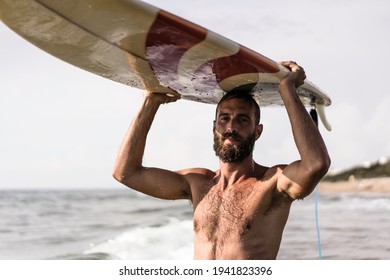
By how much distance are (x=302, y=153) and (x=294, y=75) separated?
0.39 m

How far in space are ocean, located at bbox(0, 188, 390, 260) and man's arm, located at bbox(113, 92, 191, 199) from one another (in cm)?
598

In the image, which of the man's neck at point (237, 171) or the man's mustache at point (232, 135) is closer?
the man's mustache at point (232, 135)

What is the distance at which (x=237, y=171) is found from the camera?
3.03 m

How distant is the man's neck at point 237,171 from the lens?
3016 millimetres

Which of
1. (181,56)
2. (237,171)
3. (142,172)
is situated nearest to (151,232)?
(142,172)

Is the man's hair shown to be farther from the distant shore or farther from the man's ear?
the distant shore

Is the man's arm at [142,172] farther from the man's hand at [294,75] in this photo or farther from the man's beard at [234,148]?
the man's hand at [294,75]

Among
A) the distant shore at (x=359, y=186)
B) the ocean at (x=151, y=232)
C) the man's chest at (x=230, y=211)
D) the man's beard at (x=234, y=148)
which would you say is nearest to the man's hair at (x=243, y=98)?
the man's beard at (x=234, y=148)

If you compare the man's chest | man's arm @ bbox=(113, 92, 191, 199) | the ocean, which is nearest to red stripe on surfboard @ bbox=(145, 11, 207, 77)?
man's arm @ bbox=(113, 92, 191, 199)

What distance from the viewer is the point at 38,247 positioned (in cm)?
1109

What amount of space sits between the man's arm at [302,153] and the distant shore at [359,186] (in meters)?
20.8

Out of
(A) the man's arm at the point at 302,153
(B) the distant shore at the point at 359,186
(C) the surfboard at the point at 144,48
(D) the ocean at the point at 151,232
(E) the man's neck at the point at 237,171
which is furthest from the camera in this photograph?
(B) the distant shore at the point at 359,186

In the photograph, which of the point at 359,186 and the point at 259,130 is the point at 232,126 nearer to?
the point at 259,130
